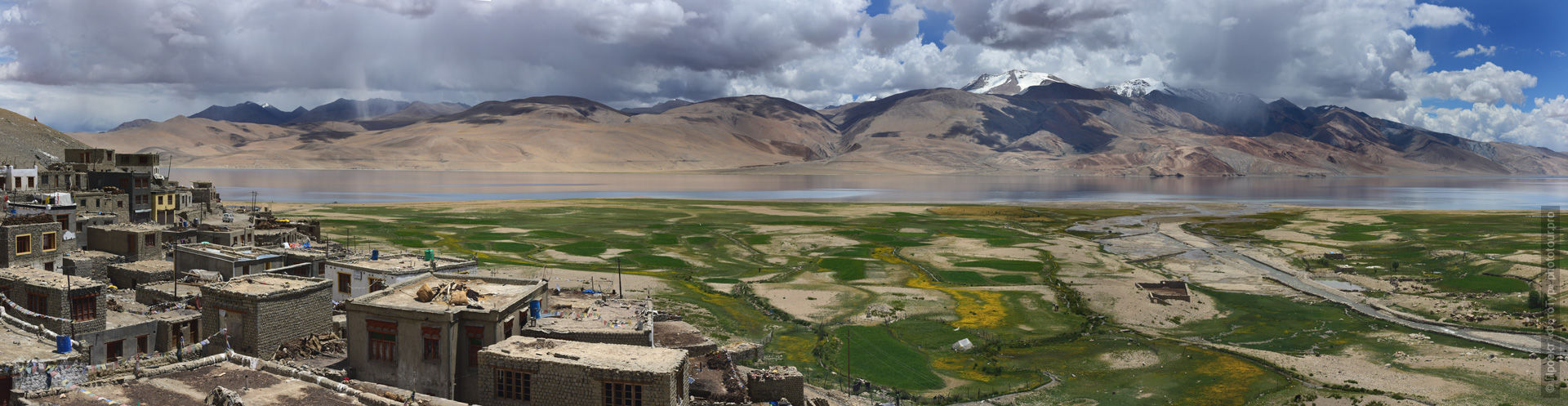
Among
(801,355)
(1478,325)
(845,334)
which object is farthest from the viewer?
(1478,325)

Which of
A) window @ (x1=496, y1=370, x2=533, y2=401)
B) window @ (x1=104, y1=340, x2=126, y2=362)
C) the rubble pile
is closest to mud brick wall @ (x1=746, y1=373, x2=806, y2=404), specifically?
window @ (x1=496, y1=370, x2=533, y2=401)

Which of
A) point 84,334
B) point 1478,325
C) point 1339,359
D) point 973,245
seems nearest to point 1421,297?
point 1478,325

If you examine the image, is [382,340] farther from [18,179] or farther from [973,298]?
[18,179]

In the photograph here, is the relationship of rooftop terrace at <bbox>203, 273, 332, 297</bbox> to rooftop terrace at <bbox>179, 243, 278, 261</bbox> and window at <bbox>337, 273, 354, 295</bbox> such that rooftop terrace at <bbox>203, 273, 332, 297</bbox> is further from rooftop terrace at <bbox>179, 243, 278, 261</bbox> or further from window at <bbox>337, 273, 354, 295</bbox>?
rooftop terrace at <bbox>179, 243, 278, 261</bbox>

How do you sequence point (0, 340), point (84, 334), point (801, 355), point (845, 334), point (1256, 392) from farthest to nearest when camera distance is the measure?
1. point (845, 334)
2. point (801, 355)
3. point (1256, 392)
4. point (84, 334)
5. point (0, 340)

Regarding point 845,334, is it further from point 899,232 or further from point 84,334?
point 899,232
